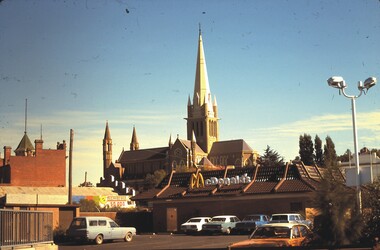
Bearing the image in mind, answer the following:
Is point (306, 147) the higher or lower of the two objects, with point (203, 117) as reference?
lower

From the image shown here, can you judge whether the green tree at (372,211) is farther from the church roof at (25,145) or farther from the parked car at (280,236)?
the church roof at (25,145)

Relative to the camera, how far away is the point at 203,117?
594 ft

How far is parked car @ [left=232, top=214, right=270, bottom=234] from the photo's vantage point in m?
36.8

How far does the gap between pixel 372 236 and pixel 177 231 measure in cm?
3188

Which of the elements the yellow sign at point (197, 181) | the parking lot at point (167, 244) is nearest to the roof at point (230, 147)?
the yellow sign at point (197, 181)

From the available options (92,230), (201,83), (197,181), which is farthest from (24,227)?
(201,83)

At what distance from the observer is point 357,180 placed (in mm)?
19234

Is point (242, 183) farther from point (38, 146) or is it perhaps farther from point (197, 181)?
point (38, 146)

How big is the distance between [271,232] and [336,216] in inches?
146

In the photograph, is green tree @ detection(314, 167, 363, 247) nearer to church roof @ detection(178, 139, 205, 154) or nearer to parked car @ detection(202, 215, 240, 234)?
parked car @ detection(202, 215, 240, 234)

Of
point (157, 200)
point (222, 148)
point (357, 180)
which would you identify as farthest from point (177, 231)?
point (222, 148)

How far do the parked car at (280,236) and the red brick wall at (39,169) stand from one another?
227ft

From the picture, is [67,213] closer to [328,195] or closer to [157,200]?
[157,200]

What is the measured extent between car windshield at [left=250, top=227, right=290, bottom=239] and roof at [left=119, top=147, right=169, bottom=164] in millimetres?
157245
